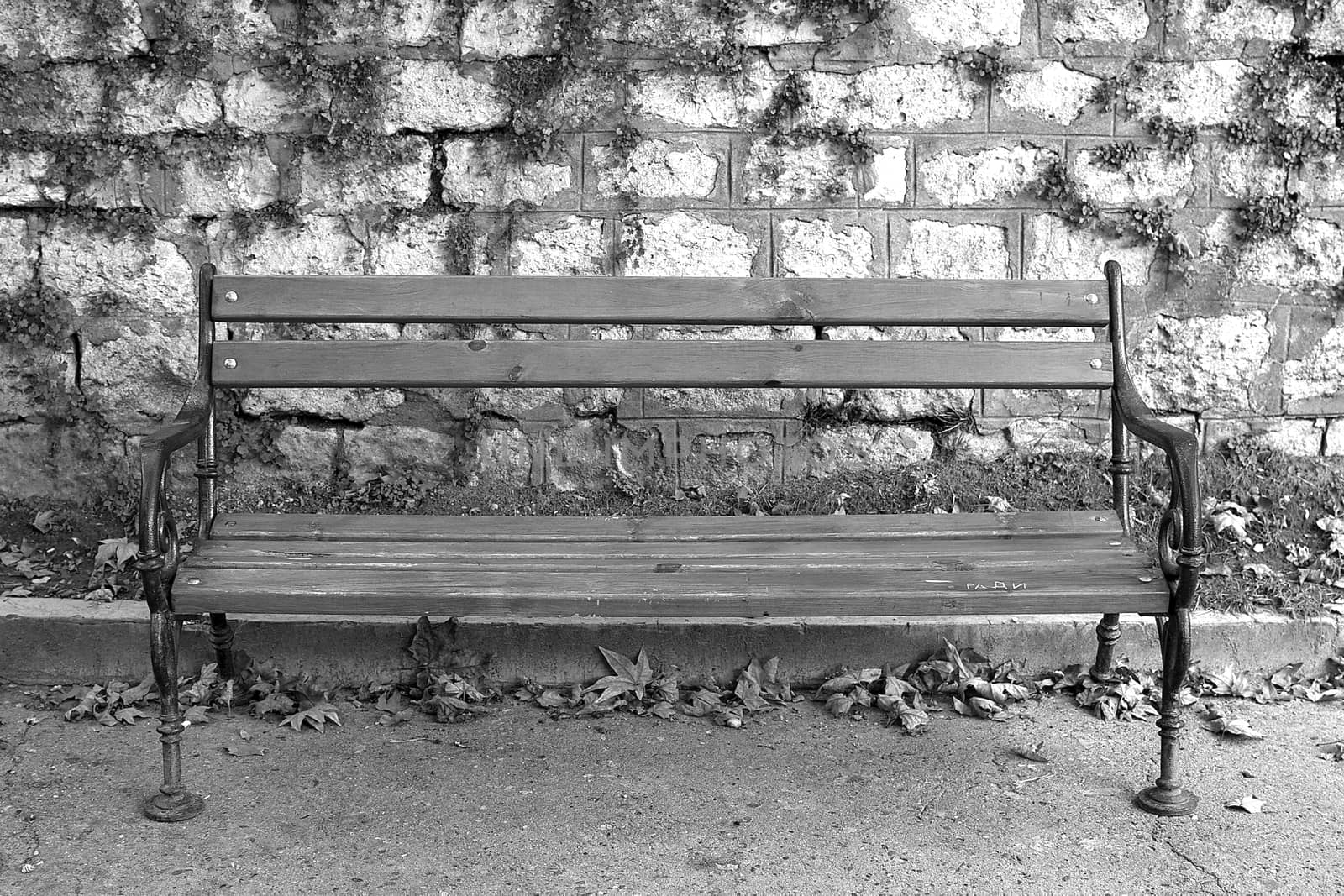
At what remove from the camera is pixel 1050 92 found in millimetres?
3801

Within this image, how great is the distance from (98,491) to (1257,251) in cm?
389

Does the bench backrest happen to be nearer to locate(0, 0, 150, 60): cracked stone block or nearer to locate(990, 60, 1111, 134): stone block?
locate(990, 60, 1111, 134): stone block

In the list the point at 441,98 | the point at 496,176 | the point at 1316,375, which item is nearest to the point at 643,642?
the point at 496,176

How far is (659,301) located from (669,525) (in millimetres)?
566

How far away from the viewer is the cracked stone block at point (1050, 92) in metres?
3.79

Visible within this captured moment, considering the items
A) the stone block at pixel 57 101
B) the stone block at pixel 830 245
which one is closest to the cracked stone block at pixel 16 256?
the stone block at pixel 57 101

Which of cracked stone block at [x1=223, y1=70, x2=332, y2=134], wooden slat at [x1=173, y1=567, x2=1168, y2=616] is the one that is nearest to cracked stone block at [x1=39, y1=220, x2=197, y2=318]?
cracked stone block at [x1=223, y1=70, x2=332, y2=134]

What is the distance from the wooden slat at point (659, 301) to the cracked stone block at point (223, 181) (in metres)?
0.97

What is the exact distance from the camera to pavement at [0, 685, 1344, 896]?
2355 mm

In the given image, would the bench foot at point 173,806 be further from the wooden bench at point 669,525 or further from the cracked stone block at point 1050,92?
the cracked stone block at point 1050,92

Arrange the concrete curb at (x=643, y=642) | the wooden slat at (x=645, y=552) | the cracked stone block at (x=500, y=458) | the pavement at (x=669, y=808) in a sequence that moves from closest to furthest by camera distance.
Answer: the pavement at (x=669, y=808)
the wooden slat at (x=645, y=552)
the concrete curb at (x=643, y=642)
the cracked stone block at (x=500, y=458)

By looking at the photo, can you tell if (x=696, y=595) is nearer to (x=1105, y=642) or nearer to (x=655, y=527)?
(x=655, y=527)

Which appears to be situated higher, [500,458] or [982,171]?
[982,171]

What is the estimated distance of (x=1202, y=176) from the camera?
12.7 feet
